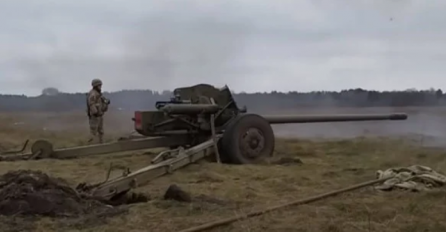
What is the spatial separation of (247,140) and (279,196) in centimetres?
322

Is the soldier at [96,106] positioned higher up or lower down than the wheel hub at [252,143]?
higher up

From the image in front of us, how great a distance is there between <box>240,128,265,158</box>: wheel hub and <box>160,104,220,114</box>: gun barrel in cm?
63

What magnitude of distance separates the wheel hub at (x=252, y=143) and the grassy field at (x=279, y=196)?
1.30 ft

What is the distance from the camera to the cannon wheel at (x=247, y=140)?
10.4 m

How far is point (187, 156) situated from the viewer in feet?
31.0

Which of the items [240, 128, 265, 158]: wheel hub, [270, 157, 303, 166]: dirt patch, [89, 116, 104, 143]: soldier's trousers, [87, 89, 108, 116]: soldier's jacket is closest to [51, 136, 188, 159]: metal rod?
[240, 128, 265, 158]: wheel hub

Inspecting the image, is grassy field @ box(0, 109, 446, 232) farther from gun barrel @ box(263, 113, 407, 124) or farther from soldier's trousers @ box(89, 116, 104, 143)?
soldier's trousers @ box(89, 116, 104, 143)

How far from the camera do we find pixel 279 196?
7504mm

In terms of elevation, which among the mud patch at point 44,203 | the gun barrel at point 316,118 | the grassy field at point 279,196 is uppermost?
the gun barrel at point 316,118

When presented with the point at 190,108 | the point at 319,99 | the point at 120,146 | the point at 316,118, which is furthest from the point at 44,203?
the point at 319,99

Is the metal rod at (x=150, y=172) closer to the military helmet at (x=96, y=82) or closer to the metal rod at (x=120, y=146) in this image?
the metal rod at (x=120, y=146)

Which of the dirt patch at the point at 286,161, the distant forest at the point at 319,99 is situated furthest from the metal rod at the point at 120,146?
the distant forest at the point at 319,99

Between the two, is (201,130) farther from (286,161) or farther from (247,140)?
(286,161)

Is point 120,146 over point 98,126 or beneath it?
beneath
